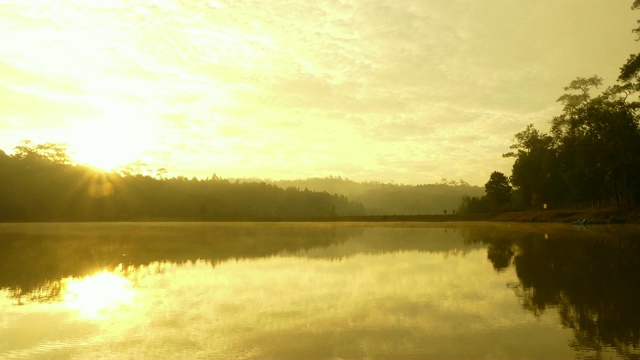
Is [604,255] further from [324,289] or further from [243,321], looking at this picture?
[243,321]

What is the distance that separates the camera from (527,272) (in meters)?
20.6

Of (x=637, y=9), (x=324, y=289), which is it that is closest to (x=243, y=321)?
(x=324, y=289)

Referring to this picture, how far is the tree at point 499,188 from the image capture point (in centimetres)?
10188

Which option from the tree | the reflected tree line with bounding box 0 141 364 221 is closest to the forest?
the reflected tree line with bounding box 0 141 364 221

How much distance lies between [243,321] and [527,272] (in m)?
14.1

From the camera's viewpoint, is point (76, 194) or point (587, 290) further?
point (76, 194)

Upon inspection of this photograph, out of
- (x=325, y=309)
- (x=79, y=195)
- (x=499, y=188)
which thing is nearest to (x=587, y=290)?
(x=325, y=309)

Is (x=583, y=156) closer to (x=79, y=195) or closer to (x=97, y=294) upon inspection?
(x=97, y=294)

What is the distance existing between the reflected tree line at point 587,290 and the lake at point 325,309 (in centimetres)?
6

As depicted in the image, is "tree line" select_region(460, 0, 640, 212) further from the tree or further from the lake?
the lake

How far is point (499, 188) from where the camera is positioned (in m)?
102

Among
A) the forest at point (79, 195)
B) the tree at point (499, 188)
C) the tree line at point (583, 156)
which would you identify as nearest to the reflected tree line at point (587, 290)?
the tree line at point (583, 156)

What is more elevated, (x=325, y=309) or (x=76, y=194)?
(x=76, y=194)

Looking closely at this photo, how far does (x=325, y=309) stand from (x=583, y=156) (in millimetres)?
67603
